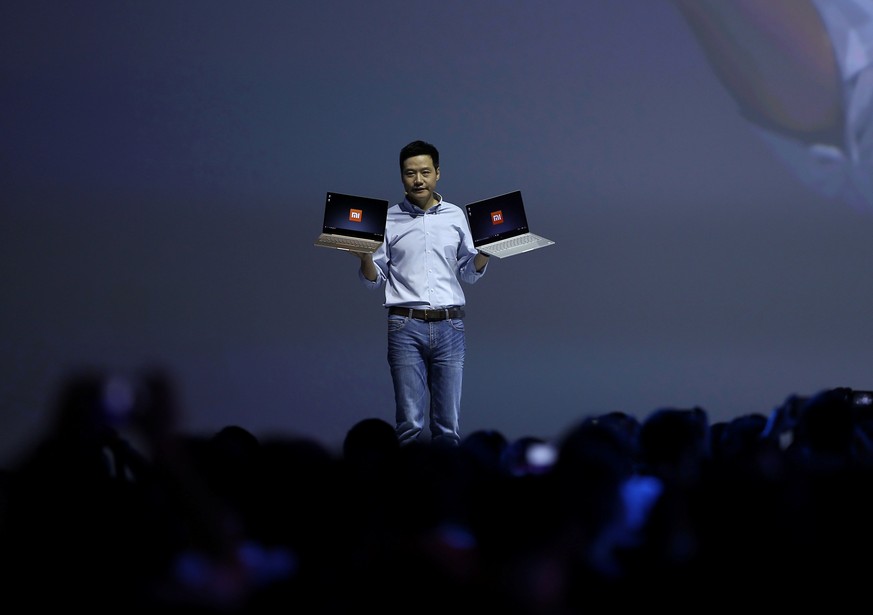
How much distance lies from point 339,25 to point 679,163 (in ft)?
6.27

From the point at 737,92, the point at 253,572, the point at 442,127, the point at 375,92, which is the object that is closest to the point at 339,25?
the point at 375,92

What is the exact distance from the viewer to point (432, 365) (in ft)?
10.9

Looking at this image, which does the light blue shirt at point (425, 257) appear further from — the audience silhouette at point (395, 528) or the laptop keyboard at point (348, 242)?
the audience silhouette at point (395, 528)

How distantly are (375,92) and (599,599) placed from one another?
383 cm

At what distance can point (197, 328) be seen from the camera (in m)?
4.76

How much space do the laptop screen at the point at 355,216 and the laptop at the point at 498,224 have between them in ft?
1.06

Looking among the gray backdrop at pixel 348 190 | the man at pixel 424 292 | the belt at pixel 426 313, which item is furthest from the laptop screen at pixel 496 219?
the gray backdrop at pixel 348 190

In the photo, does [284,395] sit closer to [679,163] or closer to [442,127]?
[442,127]

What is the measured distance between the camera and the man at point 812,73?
14.9 feet

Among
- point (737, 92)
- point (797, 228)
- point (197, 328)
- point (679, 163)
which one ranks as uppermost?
point (737, 92)

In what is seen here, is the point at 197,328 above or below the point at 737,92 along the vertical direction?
below

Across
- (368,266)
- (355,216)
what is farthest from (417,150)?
(368,266)

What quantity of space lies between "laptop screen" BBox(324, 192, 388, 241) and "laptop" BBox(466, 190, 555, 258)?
0.32 m

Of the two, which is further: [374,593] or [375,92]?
[375,92]
